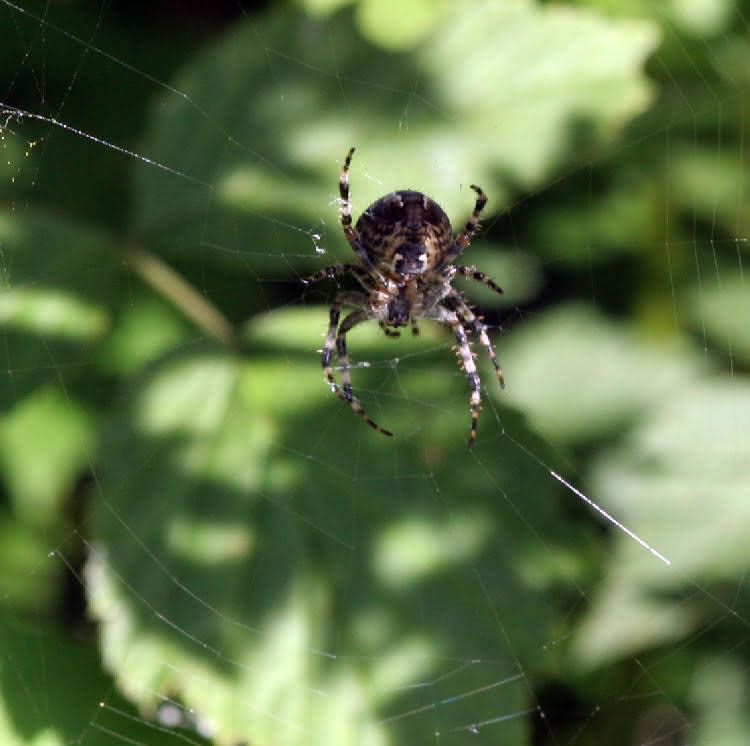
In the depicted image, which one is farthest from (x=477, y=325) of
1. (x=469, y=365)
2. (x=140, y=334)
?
(x=140, y=334)

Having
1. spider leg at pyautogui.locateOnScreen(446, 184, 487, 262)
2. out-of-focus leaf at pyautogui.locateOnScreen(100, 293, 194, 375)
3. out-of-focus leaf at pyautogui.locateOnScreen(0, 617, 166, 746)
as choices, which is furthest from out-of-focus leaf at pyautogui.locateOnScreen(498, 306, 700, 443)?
out-of-focus leaf at pyautogui.locateOnScreen(0, 617, 166, 746)

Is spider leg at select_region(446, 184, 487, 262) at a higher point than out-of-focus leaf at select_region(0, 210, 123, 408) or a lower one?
higher

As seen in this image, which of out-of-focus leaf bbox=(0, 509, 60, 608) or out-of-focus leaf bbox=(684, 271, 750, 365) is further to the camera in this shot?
out-of-focus leaf bbox=(684, 271, 750, 365)

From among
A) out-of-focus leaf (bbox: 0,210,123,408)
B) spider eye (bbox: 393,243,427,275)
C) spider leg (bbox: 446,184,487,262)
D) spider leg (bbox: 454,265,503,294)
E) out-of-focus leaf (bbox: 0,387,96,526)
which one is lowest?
out-of-focus leaf (bbox: 0,387,96,526)

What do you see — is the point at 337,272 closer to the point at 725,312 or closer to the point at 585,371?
the point at 585,371

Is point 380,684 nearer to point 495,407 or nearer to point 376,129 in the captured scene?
point 495,407

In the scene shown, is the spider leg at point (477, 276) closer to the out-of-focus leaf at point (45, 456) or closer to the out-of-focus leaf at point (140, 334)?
the out-of-focus leaf at point (140, 334)

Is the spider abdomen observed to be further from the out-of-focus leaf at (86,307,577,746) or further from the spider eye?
the out-of-focus leaf at (86,307,577,746)
